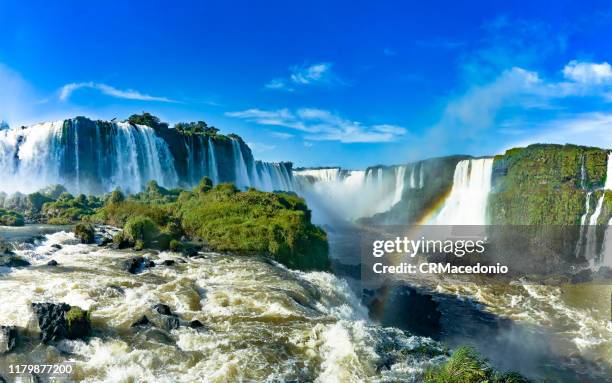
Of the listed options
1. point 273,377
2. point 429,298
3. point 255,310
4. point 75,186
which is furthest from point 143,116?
point 273,377

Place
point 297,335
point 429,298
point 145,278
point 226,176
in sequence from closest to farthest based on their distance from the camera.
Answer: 1. point 297,335
2. point 145,278
3. point 429,298
4. point 226,176

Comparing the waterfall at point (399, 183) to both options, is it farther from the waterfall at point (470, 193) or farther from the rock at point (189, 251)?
the rock at point (189, 251)

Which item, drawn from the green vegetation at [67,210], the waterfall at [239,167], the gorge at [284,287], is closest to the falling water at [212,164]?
the gorge at [284,287]

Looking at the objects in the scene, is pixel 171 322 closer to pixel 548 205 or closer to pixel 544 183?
pixel 548 205

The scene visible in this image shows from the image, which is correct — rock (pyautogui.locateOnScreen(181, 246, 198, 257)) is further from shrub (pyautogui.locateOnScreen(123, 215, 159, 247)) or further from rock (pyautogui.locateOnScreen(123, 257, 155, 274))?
rock (pyautogui.locateOnScreen(123, 257, 155, 274))

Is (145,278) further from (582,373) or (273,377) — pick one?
(582,373)

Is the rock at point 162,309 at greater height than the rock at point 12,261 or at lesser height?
lesser

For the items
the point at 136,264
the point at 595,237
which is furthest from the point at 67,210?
the point at 595,237
